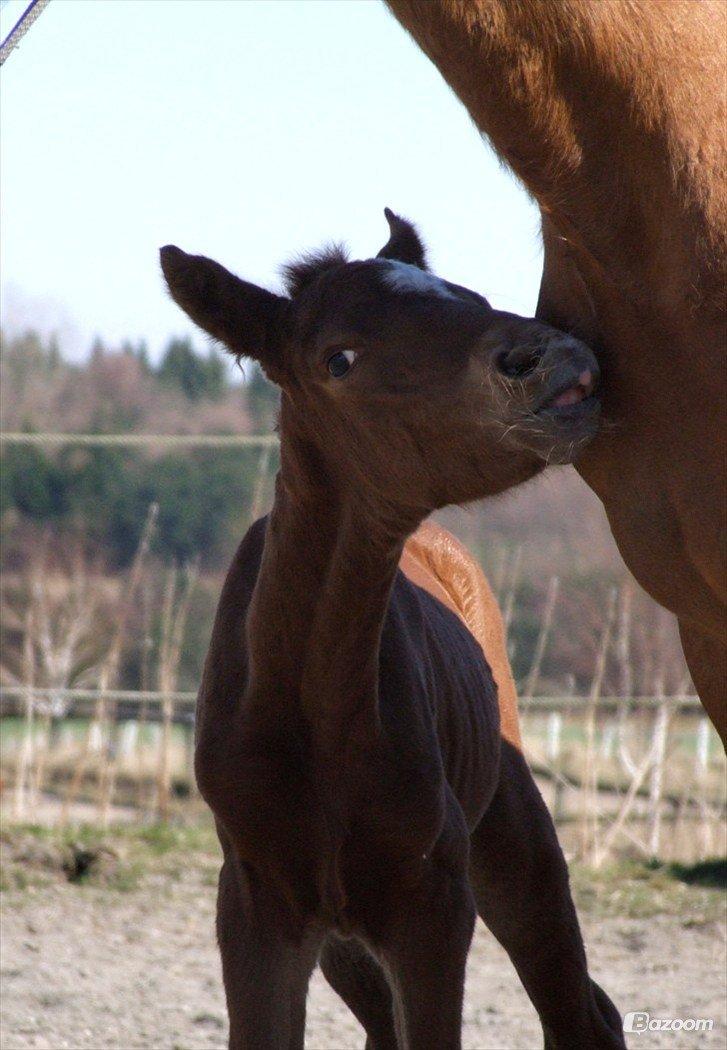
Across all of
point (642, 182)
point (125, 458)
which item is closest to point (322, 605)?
point (642, 182)

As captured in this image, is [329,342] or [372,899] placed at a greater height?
[329,342]

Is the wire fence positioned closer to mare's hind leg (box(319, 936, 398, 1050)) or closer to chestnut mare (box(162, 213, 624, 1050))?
mare's hind leg (box(319, 936, 398, 1050))

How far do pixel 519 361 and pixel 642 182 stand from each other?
34cm

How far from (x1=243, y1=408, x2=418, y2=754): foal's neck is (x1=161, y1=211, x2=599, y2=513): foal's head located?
0.08m

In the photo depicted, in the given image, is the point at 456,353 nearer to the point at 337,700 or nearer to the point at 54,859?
the point at 337,700

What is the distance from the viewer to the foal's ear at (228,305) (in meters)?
2.69

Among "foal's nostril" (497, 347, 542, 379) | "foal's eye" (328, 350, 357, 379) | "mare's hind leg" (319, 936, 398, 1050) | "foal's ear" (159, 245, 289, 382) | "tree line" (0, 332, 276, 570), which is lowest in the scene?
"mare's hind leg" (319, 936, 398, 1050)

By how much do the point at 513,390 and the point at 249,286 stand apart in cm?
95

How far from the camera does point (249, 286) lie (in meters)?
2.81

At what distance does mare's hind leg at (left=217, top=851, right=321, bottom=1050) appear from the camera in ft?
8.91

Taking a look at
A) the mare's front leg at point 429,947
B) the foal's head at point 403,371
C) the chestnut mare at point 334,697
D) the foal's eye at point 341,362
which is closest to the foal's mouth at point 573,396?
the foal's head at point 403,371

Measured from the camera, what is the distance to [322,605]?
2.83 metres

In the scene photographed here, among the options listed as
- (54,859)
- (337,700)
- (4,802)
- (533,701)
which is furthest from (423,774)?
(4,802)

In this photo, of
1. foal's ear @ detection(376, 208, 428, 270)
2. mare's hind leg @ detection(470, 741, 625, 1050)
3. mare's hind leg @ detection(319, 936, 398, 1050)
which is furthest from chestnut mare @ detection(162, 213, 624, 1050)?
mare's hind leg @ detection(470, 741, 625, 1050)
